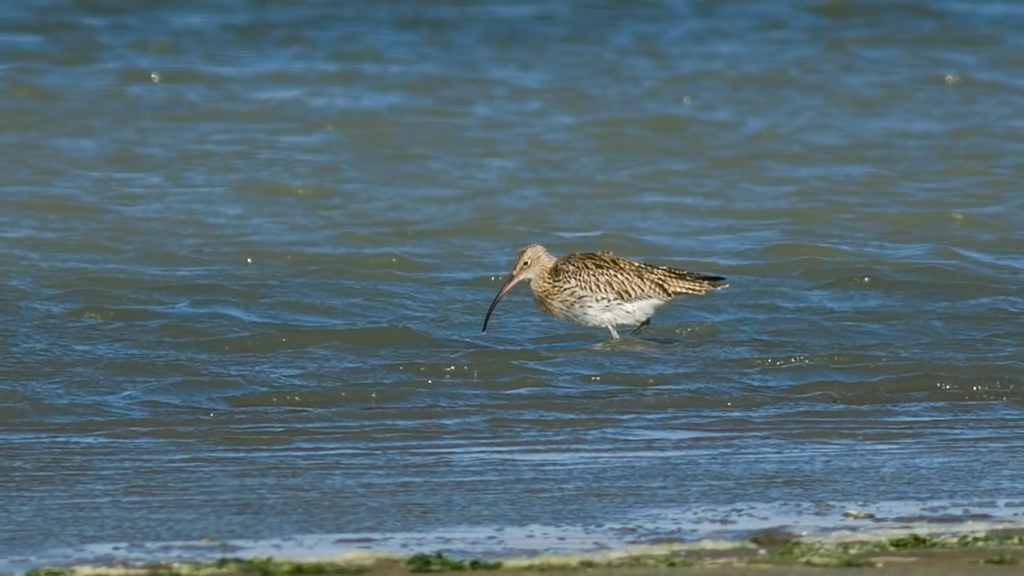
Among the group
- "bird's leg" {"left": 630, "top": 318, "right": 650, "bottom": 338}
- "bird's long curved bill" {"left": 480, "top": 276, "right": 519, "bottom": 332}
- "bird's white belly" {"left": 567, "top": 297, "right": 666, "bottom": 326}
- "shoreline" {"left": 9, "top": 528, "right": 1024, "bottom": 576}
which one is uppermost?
"shoreline" {"left": 9, "top": 528, "right": 1024, "bottom": 576}

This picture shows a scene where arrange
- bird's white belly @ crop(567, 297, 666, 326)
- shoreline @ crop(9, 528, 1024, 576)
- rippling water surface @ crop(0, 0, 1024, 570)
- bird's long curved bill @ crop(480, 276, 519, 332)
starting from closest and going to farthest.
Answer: shoreline @ crop(9, 528, 1024, 576)
rippling water surface @ crop(0, 0, 1024, 570)
bird's long curved bill @ crop(480, 276, 519, 332)
bird's white belly @ crop(567, 297, 666, 326)

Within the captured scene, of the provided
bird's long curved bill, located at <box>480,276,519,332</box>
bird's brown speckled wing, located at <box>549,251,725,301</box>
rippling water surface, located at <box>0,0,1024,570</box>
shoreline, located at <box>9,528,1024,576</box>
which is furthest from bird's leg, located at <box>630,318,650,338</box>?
shoreline, located at <box>9,528,1024,576</box>

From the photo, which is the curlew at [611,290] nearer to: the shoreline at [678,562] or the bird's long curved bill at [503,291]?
the bird's long curved bill at [503,291]

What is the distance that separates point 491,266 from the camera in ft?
34.2

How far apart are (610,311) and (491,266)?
1.25 m

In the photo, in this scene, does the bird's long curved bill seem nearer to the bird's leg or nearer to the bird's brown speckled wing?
the bird's brown speckled wing

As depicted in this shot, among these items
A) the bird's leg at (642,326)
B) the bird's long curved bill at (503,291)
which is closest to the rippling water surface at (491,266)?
the bird's long curved bill at (503,291)

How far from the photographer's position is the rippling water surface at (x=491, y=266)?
5758 millimetres

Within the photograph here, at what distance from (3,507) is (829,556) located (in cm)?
245

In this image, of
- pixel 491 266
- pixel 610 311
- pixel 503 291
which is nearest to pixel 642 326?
pixel 610 311

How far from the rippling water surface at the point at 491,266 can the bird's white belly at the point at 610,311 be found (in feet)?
0.76

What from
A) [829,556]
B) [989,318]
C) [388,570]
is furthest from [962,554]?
[989,318]

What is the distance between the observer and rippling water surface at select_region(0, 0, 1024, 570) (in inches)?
227

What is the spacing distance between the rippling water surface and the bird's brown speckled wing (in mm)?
205
